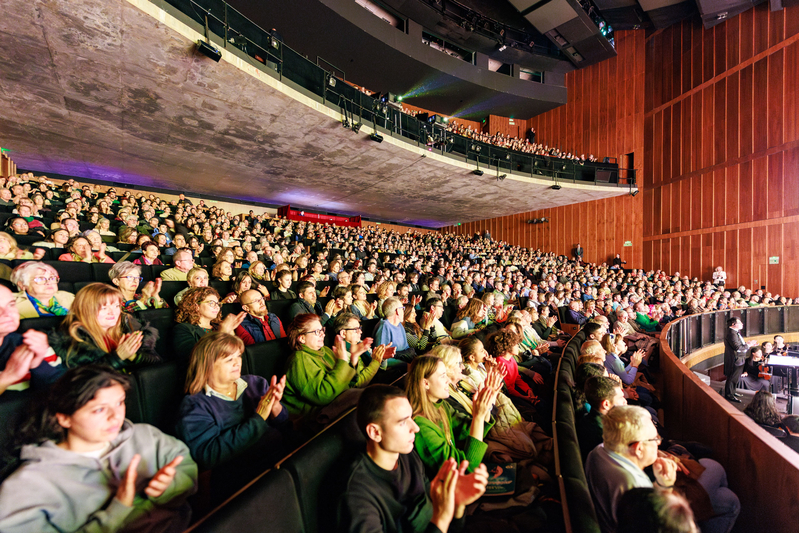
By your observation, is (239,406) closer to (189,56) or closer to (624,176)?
(189,56)

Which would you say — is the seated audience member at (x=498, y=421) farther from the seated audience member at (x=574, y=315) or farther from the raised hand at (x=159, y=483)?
the seated audience member at (x=574, y=315)

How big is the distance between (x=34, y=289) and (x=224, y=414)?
1084 mm

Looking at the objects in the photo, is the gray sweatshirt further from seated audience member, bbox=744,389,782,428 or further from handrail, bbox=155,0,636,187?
handrail, bbox=155,0,636,187

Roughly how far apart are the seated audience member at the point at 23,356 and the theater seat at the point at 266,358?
55 centimetres

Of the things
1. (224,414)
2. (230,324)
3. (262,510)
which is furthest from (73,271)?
(262,510)

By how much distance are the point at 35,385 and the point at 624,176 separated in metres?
12.1

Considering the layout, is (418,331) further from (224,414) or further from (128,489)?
(128,489)

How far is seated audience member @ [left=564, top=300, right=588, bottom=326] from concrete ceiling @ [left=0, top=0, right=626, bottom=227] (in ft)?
13.5

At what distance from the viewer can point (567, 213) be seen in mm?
11570

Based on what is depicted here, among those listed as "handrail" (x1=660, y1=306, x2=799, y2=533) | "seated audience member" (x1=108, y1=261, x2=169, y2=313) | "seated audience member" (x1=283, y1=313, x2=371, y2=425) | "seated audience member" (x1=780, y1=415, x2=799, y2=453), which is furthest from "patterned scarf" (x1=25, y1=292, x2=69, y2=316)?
"seated audience member" (x1=780, y1=415, x2=799, y2=453)

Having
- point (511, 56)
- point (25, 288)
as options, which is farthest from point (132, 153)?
point (511, 56)

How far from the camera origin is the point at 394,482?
88cm

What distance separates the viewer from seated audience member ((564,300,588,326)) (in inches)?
175

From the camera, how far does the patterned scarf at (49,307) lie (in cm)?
144
